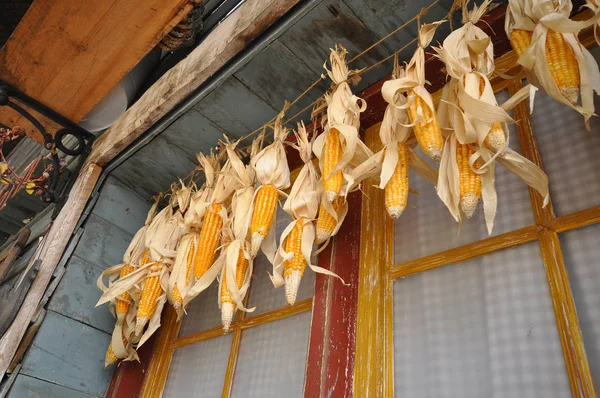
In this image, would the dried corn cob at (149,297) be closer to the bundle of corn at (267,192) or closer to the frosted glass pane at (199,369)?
the frosted glass pane at (199,369)

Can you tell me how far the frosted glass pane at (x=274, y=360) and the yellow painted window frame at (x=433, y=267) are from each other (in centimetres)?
32

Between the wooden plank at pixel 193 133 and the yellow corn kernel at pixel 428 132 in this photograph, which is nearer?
the yellow corn kernel at pixel 428 132

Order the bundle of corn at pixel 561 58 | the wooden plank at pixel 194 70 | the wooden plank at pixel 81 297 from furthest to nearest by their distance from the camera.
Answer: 1. the wooden plank at pixel 81 297
2. the wooden plank at pixel 194 70
3. the bundle of corn at pixel 561 58

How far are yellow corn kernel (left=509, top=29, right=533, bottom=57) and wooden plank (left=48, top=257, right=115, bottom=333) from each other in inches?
106

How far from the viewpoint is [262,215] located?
1766 mm

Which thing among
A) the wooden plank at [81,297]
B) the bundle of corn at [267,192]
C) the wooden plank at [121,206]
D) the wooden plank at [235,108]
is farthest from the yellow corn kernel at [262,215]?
the wooden plank at [121,206]

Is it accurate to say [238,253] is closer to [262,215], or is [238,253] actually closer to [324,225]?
[262,215]

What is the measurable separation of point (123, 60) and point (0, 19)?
8.92 feet

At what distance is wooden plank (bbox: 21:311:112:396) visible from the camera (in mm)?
2426

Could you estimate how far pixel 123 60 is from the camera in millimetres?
2637

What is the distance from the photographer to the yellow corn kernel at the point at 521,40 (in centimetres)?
138

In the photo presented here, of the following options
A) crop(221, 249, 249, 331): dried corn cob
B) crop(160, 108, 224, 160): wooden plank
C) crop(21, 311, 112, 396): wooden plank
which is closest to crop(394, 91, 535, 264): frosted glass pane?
crop(221, 249, 249, 331): dried corn cob

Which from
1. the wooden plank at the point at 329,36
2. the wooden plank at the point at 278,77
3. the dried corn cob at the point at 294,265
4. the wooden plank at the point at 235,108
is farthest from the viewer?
the wooden plank at the point at 235,108

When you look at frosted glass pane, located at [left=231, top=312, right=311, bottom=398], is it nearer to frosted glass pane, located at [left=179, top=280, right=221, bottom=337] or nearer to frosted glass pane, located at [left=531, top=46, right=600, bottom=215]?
frosted glass pane, located at [left=179, top=280, right=221, bottom=337]
